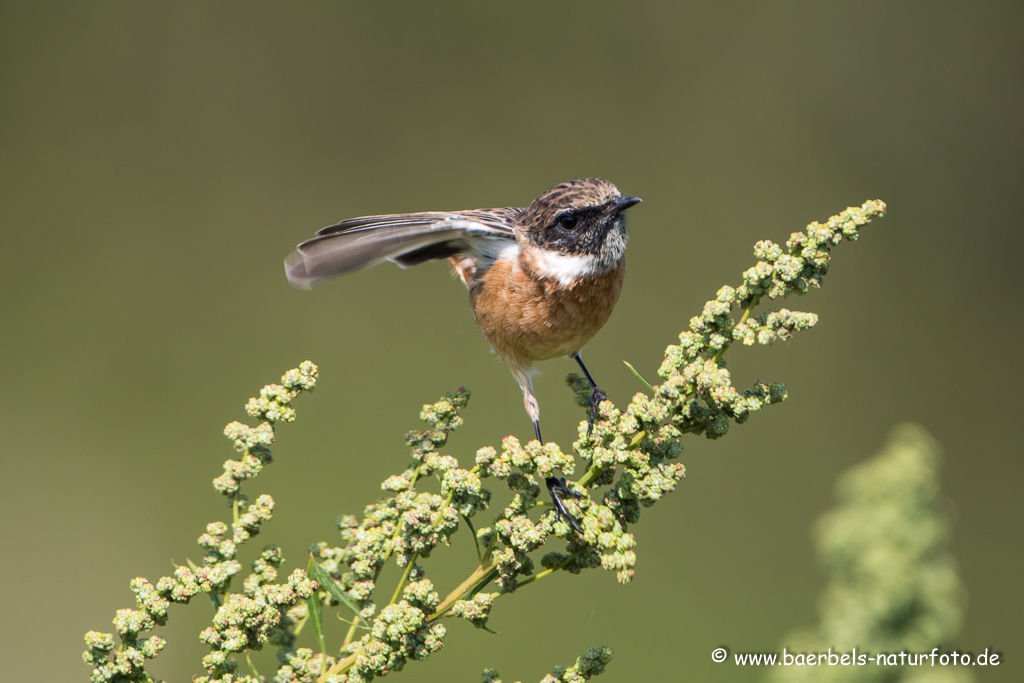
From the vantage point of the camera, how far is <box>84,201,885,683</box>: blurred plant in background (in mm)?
1487

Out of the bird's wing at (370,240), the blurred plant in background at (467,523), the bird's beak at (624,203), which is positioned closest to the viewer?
the blurred plant in background at (467,523)

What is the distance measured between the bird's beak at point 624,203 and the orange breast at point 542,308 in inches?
9.7

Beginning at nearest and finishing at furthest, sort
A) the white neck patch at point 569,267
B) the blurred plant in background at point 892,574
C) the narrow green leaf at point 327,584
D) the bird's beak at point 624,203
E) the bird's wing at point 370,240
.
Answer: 1. the blurred plant in background at point 892,574
2. the narrow green leaf at point 327,584
3. the bird's wing at point 370,240
4. the bird's beak at point 624,203
5. the white neck patch at point 569,267

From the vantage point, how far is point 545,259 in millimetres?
3270

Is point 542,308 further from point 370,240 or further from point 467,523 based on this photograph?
point 467,523

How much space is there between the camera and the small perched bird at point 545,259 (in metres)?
3.19

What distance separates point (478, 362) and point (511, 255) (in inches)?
136

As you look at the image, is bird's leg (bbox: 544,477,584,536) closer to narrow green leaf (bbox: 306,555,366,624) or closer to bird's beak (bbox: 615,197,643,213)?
narrow green leaf (bbox: 306,555,366,624)

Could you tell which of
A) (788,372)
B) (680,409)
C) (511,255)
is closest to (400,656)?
(680,409)

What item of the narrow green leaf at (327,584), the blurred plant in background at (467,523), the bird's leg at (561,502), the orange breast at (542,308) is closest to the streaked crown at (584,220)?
the orange breast at (542,308)

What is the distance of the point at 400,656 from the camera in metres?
1.48

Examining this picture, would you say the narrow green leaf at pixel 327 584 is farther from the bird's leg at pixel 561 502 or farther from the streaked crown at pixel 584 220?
the streaked crown at pixel 584 220

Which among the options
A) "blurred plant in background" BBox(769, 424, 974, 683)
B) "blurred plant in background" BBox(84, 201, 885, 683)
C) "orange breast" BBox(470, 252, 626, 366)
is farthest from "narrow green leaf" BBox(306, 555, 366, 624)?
"orange breast" BBox(470, 252, 626, 366)

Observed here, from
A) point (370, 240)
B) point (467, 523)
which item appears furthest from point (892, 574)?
point (370, 240)
